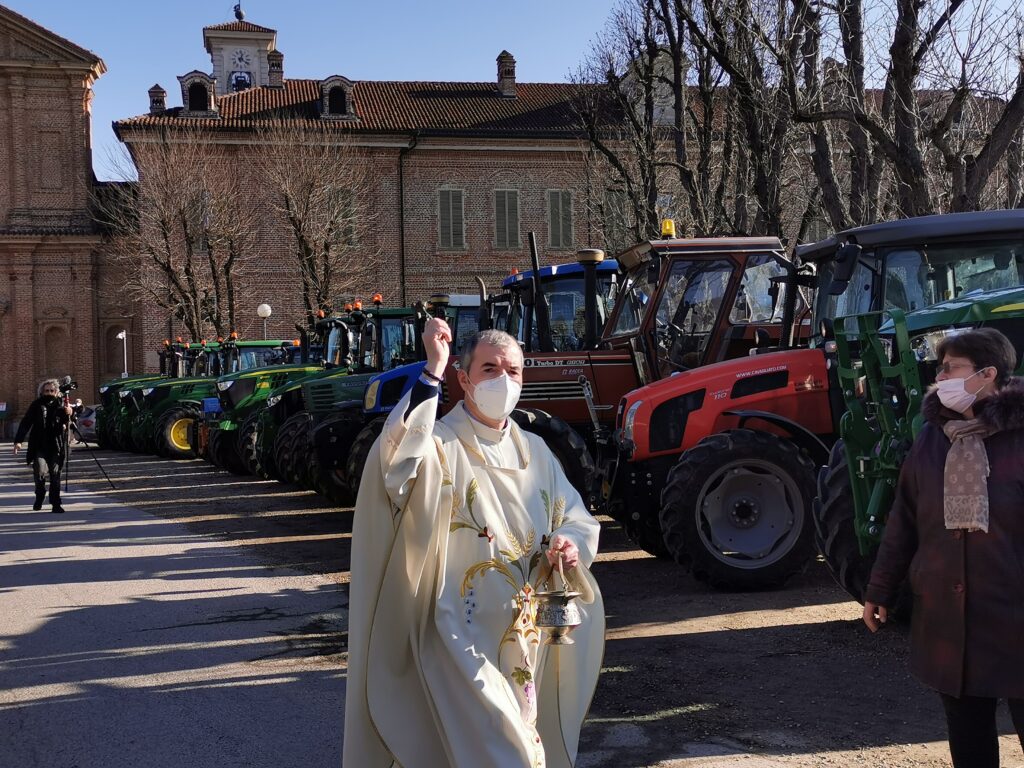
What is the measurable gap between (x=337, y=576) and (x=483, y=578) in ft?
20.7

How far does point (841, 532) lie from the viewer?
6.87 m

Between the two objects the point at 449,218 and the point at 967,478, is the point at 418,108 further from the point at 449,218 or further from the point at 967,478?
the point at 967,478

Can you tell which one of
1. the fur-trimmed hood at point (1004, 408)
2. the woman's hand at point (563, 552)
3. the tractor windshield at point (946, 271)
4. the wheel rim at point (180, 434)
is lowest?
the wheel rim at point (180, 434)

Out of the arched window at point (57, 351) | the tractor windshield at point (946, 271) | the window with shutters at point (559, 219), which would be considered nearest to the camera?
the tractor windshield at point (946, 271)

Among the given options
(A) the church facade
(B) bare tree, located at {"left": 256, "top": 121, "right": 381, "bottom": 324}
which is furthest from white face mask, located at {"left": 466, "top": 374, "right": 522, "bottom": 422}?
(A) the church facade

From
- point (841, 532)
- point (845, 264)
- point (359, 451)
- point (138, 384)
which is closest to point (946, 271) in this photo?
point (845, 264)

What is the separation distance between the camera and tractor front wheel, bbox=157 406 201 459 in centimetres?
2544

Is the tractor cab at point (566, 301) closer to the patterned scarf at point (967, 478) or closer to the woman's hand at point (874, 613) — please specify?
the woman's hand at point (874, 613)

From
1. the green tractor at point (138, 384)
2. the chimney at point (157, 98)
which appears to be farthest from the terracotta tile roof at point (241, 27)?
the green tractor at point (138, 384)

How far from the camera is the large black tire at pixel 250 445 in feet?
60.0

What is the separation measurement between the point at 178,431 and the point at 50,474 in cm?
998

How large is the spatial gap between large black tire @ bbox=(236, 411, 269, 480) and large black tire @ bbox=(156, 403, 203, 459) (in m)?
6.31

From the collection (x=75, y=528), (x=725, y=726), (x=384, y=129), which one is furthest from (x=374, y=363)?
(x=384, y=129)

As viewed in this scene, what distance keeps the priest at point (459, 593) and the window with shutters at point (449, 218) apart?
39497 millimetres
